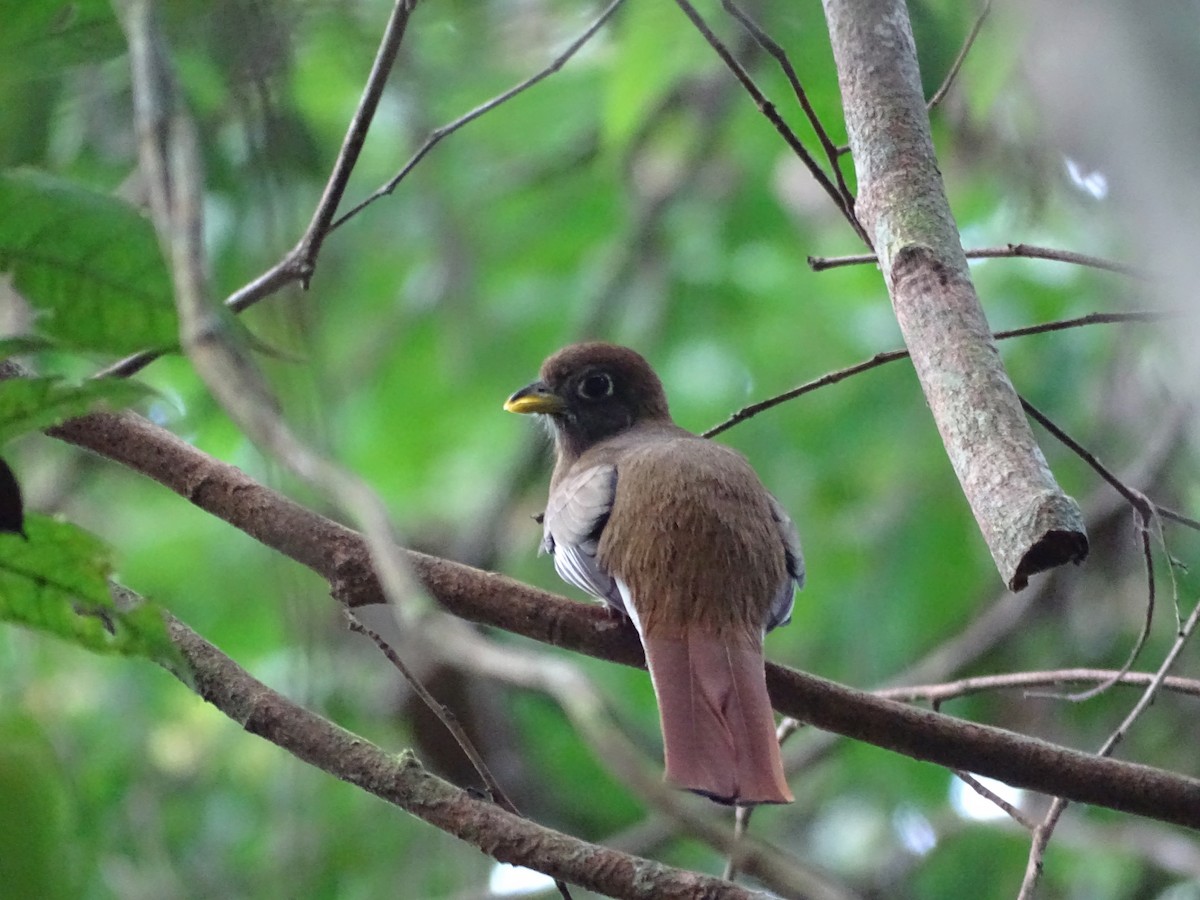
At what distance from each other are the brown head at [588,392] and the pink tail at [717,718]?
175 cm

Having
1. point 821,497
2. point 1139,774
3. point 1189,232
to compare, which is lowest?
point 821,497

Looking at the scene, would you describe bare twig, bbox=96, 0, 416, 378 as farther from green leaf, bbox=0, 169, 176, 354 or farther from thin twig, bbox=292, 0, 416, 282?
green leaf, bbox=0, 169, 176, 354

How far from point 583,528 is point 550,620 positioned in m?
0.94

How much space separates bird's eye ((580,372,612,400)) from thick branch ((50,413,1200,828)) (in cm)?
198

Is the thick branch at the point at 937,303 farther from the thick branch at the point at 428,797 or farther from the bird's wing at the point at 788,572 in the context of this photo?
the bird's wing at the point at 788,572

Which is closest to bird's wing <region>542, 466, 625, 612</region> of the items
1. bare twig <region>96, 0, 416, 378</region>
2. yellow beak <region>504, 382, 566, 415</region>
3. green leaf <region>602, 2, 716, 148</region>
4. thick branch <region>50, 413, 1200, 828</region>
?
thick branch <region>50, 413, 1200, 828</region>

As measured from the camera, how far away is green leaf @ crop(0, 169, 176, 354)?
4.92 ft

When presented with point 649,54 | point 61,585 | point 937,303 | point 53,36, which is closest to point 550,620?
point 937,303

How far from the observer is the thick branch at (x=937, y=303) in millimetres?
1700

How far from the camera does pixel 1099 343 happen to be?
219 inches

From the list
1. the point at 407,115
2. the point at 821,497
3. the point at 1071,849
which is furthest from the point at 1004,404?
the point at 821,497

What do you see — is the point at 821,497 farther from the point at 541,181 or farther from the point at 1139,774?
Result: the point at 1139,774

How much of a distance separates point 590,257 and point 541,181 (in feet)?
1.29

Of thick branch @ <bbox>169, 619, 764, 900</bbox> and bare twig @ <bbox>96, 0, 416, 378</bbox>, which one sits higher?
bare twig @ <bbox>96, 0, 416, 378</bbox>
